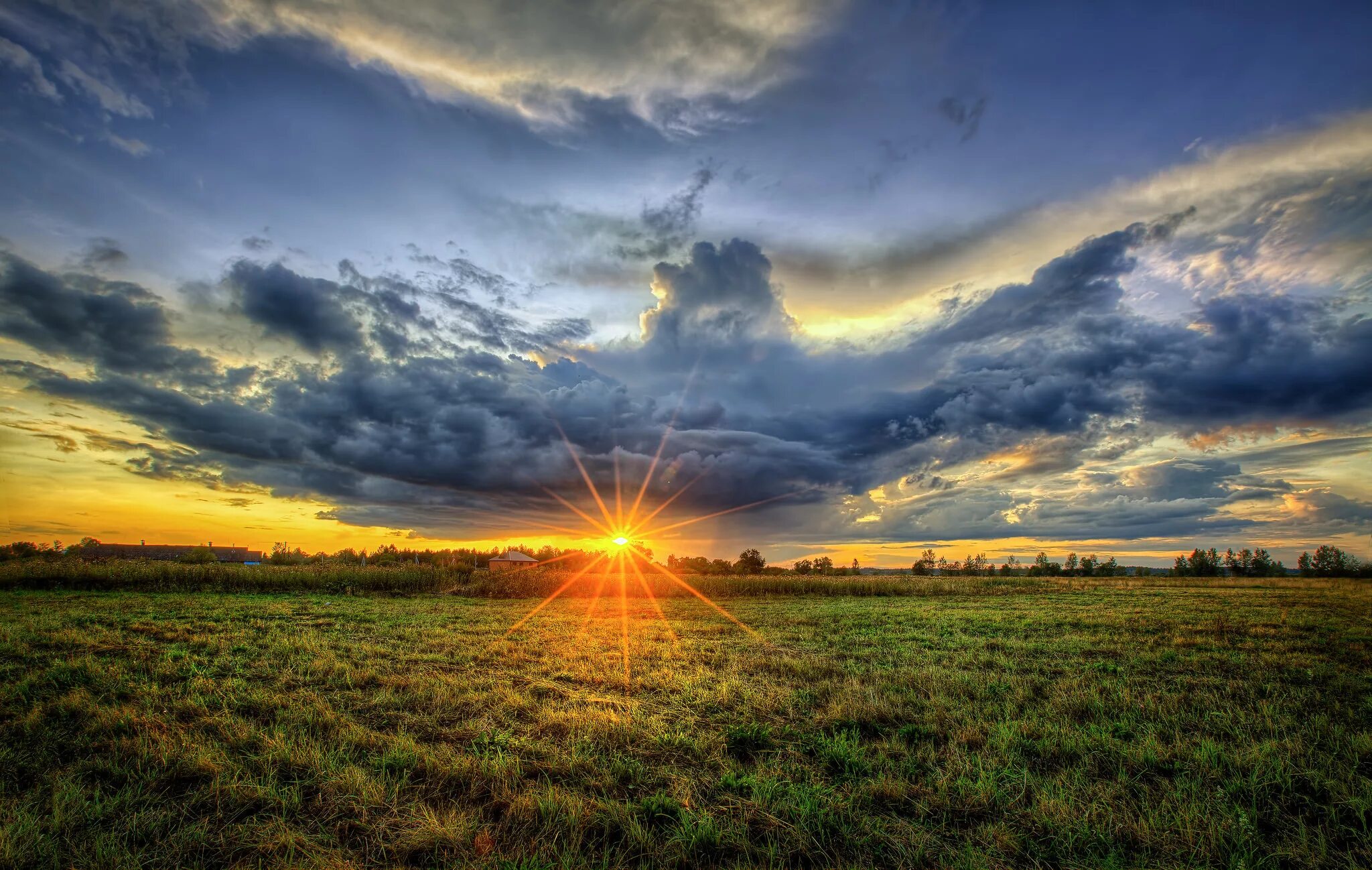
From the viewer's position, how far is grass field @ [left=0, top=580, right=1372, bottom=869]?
198 inches

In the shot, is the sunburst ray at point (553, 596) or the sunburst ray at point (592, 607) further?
the sunburst ray at point (553, 596)

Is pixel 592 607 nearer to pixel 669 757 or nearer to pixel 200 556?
pixel 669 757

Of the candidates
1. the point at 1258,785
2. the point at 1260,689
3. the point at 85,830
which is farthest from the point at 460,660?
the point at 1260,689

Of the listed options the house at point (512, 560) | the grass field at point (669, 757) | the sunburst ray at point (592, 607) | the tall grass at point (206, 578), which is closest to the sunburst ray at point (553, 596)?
the sunburst ray at point (592, 607)

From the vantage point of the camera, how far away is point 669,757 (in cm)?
711

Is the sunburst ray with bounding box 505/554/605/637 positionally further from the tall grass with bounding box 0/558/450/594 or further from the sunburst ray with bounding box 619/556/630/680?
the tall grass with bounding box 0/558/450/594

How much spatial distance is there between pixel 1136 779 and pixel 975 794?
7.26ft

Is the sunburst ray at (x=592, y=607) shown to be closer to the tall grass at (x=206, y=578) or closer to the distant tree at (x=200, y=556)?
the tall grass at (x=206, y=578)

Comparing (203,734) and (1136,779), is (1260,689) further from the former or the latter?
(203,734)

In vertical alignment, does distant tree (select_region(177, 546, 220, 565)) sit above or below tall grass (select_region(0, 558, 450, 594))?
below

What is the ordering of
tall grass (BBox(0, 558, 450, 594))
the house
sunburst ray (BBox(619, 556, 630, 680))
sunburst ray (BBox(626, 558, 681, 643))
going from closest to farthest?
sunburst ray (BBox(619, 556, 630, 680)), sunburst ray (BBox(626, 558, 681, 643)), tall grass (BBox(0, 558, 450, 594)), the house

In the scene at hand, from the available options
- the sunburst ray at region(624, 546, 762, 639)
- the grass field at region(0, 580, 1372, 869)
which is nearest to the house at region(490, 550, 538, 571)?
the sunburst ray at region(624, 546, 762, 639)

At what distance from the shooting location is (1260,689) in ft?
34.9

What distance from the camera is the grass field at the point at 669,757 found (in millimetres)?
5027
